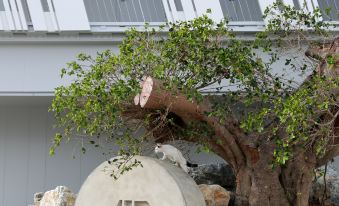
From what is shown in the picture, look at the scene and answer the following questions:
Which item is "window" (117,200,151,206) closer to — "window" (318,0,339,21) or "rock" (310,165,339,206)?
"rock" (310,165,339,206)

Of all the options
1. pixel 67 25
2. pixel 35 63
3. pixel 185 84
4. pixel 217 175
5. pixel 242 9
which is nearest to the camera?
pixel 185 84

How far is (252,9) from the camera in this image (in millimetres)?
13719

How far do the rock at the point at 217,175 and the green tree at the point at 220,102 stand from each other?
1497mm

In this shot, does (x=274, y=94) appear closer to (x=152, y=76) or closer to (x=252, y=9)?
(x=152, y=76)

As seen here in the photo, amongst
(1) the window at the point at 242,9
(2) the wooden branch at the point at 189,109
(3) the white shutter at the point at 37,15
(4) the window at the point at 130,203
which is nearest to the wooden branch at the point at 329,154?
(2) the wooden branch at the point at 189,109

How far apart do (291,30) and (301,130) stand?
184 cm

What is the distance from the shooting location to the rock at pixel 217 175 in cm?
1236

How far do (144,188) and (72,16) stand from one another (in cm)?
423

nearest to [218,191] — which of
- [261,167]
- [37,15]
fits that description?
[261,167]

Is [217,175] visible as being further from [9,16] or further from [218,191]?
[9,16]

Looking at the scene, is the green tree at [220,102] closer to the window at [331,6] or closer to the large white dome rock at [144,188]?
the large white dome rock at [144,188]

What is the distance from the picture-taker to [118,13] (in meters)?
13.5

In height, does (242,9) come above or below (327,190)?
above

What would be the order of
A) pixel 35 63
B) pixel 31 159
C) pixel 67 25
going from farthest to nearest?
1. pixel 31 159
2. pixel 35 63
3. pixel 67 25
